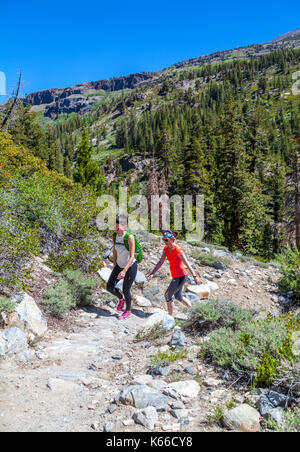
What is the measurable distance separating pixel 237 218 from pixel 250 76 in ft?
590

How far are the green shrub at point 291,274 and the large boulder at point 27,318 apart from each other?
849 cm

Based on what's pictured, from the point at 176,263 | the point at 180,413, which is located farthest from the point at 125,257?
the point at 180,413

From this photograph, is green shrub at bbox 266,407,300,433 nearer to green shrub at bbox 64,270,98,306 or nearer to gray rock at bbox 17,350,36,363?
gray rock at bbox 17,350,36,363

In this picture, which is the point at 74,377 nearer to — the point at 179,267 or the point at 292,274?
the point at 179,267

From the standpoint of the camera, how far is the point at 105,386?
3.46 meters

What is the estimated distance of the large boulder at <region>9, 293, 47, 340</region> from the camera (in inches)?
172

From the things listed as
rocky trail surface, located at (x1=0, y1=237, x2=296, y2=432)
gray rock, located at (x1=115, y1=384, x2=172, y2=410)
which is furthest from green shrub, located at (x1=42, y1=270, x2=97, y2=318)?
gray rock, located at (x1=115, y1=384, x2=172, y2=410)

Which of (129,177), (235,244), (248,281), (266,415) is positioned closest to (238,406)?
(266,415)

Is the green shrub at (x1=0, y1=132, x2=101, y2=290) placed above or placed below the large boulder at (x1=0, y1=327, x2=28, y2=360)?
above

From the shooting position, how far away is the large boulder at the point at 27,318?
172 inches

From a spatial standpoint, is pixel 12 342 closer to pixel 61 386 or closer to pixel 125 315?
pixel 61 386

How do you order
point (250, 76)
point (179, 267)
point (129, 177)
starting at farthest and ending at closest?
point (250, 76) → point (129, 177) → point (179, 267)

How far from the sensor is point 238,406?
268 centimetres

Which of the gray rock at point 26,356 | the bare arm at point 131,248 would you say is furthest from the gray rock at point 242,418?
the bare arm at point 131,248
